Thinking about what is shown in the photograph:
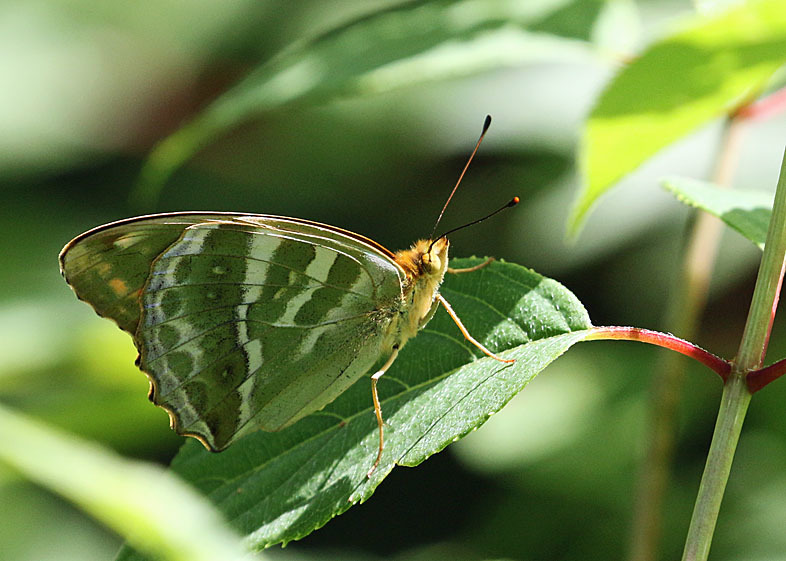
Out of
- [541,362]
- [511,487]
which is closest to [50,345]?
[511,487]

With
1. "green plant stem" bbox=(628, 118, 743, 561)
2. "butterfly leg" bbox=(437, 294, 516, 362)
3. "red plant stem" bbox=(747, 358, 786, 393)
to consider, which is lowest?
"green plant stem" bbox=(628, 118, 743, 561)

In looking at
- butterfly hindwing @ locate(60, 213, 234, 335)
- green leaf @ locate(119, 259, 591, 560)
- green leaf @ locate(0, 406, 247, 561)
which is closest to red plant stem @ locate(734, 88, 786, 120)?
green leaf @ locate(119, 259, 591, 560)

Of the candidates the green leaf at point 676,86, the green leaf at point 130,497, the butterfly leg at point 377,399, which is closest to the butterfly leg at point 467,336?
the butterfly leg at point 377,399

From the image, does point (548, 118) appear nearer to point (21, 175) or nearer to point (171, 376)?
point (171, 376)

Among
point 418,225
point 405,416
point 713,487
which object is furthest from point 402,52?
point 418,225

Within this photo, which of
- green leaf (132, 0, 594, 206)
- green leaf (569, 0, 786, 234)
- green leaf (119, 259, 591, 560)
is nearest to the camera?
green leaf (119, 259, 591, 560)

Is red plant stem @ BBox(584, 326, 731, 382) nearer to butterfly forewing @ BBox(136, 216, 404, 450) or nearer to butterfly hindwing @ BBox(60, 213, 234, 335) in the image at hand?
butterfly forewing @ BBox(136, 216, 404, 450)
